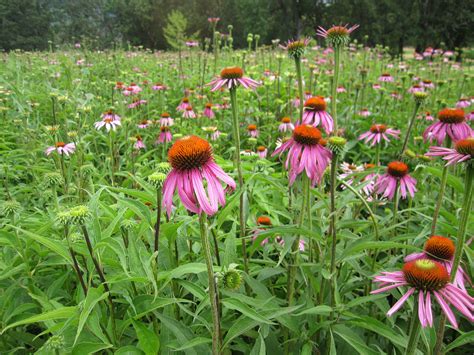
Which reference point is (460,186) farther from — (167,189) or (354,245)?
(167,189)

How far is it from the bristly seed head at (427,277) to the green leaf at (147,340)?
70 centimetres

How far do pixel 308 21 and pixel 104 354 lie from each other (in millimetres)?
28712

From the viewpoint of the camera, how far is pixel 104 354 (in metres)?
1.34

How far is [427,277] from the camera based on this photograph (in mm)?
859

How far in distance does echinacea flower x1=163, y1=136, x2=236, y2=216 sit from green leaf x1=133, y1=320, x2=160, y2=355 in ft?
1.36

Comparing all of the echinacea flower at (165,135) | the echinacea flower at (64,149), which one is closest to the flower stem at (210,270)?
the echinacea flower at (64,149)

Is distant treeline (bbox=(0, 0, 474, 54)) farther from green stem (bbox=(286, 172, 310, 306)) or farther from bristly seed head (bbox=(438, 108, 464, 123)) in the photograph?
green stem (bbox=(286, 172, 310, 306))

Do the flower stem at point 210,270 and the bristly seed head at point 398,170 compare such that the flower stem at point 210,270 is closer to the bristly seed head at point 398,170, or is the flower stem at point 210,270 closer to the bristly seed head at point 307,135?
the bristly seed head at point 307,135

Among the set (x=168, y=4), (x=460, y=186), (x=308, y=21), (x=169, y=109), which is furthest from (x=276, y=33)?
(x=460, y=186)

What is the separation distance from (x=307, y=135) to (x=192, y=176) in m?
0.50

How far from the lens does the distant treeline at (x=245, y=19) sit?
18.0 m

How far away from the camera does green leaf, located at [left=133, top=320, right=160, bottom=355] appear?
1.05m

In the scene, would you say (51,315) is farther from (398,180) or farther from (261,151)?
(261,151)

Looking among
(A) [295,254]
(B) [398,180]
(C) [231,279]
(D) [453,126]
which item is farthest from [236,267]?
(D) [453,126]
